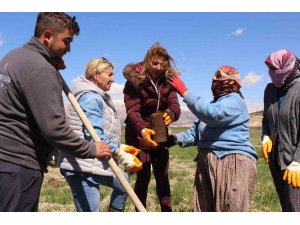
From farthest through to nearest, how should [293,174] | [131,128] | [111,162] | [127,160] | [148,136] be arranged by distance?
[131,128]
[148,136]
[127,160]
[293,174]
[111,162]

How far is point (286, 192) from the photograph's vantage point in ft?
12.3

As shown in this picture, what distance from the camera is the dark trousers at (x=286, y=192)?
3621mm

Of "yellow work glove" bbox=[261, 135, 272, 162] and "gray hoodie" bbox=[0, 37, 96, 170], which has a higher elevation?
"gray hoodie" bbox=[0, 37, 96, 170]

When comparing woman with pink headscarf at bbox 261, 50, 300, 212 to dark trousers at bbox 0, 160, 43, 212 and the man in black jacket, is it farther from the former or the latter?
dark trousers at bbox 0, 160, 43, 212

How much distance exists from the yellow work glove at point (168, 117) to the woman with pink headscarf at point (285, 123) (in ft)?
3.40

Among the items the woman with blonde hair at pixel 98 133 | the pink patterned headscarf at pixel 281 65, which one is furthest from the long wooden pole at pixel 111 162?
the pink patterned headscarf at pixel 281 65

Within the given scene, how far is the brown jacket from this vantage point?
14.6 ft

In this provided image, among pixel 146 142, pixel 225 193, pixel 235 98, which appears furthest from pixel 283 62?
pixel 146 142

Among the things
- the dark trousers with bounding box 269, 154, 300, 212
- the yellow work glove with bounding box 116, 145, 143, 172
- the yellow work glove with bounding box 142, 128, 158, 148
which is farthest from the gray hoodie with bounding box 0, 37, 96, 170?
the dark trousers with bounding box 269, 154, 300, 212

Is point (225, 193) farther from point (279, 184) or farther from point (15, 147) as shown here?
point (15, 147)

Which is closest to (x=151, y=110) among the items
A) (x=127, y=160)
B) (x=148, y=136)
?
(x=148, y=136)

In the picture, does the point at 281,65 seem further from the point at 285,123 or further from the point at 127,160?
the point at 127,160

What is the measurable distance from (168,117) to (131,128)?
0.51 metres
